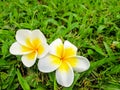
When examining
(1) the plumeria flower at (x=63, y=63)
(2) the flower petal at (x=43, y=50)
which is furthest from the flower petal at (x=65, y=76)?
(2) the flower petal at (x=43, y=50)

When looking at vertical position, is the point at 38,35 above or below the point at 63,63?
above

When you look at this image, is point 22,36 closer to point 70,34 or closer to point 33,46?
point 33,46

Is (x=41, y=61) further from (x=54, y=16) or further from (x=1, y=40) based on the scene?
(x=54, y=16)

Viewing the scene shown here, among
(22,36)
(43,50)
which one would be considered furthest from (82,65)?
(22,36)

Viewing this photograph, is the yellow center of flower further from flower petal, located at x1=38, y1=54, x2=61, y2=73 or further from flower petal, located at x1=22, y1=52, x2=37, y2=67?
flower petal, located at x1=22, y1=52, x2=37, y2=67

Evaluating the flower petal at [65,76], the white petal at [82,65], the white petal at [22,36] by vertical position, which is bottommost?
the flower petal at [65,76]

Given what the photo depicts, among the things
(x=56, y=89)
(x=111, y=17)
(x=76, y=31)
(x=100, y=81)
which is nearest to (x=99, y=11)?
(x=111, y=17)

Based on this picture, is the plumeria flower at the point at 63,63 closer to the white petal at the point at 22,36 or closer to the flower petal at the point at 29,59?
the flower petal at the point at 29,59
